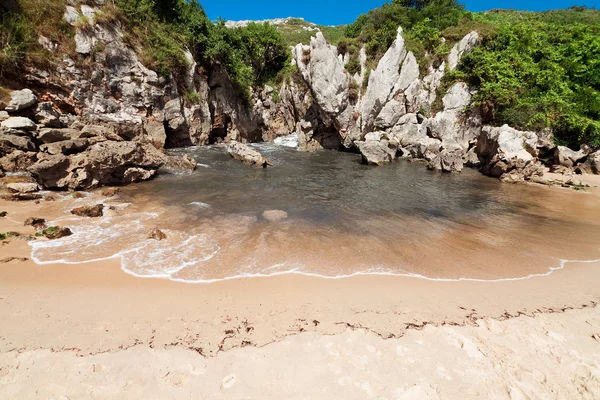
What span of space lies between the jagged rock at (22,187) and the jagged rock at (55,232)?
4094 mm

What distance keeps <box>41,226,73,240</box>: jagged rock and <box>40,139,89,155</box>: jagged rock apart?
5989mm

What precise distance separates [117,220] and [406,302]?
7534 mm

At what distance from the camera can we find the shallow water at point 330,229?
18.0ft

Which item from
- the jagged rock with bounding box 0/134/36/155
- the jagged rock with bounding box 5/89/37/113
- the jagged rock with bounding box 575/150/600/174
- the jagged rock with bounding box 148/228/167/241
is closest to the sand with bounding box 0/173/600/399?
the jagged rock with bounding box 148/228/167/241

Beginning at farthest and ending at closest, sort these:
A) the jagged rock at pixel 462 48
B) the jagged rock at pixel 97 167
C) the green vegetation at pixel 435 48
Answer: the jagged rock at pixel 462 48 < the green vegetation at pixel 435 48 < the jagged rock at pixel 97 167

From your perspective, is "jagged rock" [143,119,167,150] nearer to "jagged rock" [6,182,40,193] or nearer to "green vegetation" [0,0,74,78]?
"green vegetation" [0,0,74,78]

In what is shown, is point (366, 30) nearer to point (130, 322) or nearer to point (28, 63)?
point (28, 63)

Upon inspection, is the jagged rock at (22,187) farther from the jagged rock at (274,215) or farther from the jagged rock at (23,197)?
the jagged rock at (274,215)

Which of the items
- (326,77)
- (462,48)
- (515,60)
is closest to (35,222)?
(326,77)

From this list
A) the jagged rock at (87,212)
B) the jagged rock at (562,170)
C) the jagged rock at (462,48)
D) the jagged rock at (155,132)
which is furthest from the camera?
the jagged rock at (462,48)

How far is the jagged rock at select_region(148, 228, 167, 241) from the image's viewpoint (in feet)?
20.7

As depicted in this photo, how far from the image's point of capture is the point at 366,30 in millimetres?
25672

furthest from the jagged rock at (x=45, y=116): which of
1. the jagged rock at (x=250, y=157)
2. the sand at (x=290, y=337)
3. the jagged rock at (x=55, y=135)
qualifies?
the sand at (x=290, y=337)

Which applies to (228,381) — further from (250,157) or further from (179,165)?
(250,157)
